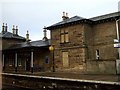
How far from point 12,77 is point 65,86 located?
895 cm

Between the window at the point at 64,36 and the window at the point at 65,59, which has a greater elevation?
the window at the point at 64,36

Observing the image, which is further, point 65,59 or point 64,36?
point 64,36

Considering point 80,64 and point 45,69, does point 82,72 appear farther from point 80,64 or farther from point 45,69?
point 45,69

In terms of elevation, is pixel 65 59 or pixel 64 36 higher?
pixel 64 36

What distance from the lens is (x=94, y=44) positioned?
934 inches

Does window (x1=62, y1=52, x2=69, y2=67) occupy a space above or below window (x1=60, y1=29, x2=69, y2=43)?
Answer: below

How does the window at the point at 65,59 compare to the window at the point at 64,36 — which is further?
the window at the point at 64,36

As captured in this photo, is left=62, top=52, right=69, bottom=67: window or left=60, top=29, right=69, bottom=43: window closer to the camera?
left=62, top=52, right=69, bottom=67: window

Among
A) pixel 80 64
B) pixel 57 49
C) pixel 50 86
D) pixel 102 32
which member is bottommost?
pixel 50 86

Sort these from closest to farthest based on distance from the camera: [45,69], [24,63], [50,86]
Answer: [50,86] < [45,69] < [24,63]

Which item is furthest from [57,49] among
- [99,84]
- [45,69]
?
[99,84]

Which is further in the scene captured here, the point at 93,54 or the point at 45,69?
the point at 45,69

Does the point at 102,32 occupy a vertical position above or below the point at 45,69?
above

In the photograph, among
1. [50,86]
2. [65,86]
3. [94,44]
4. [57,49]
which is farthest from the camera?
[57,49]
